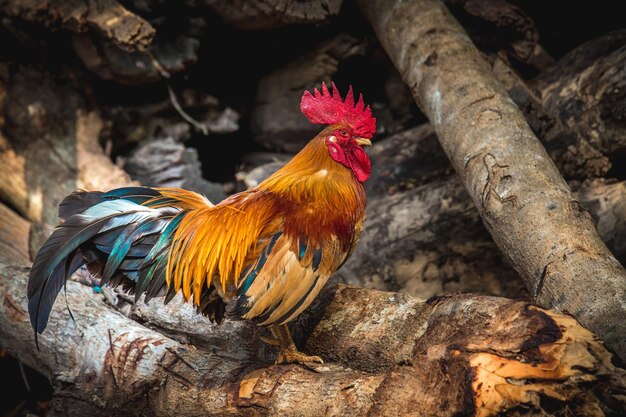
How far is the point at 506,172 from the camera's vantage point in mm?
2975

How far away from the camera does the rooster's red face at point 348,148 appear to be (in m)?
2.87

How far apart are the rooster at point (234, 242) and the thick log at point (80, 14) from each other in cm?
151

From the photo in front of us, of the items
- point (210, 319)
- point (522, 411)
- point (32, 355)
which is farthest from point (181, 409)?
point (522, 411)

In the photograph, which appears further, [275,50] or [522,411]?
[275,50]

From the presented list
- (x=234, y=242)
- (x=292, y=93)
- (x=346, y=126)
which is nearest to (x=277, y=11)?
(x=292, y=93)

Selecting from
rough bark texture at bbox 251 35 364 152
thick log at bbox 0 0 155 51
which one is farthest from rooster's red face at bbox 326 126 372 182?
rough bark texture at bbox 251 35 364 152

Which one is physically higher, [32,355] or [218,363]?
[218,363]

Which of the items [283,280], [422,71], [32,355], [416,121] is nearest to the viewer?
[283,280]

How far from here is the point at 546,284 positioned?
2.55 m

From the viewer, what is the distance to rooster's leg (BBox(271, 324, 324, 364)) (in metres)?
2.64

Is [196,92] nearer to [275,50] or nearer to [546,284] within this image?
[275,50]

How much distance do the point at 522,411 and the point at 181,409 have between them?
146cm

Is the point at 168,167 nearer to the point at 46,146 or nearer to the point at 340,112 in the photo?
the point at 46,146

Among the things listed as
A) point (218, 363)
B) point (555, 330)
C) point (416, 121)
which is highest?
point (555, 330)
